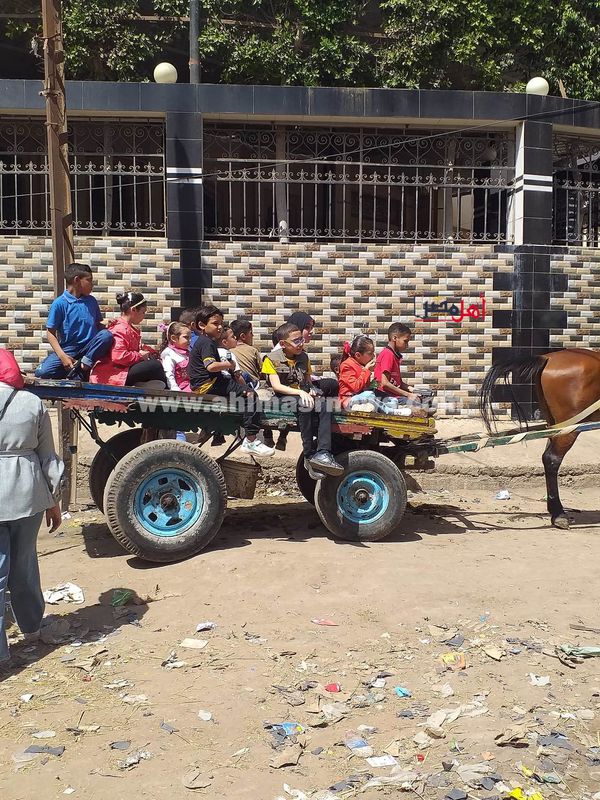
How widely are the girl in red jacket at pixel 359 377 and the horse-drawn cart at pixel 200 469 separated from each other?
0.93ft

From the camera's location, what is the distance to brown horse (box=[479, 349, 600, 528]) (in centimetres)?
740

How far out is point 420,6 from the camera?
42.9 ft

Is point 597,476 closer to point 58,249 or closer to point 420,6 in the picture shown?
point 58,249

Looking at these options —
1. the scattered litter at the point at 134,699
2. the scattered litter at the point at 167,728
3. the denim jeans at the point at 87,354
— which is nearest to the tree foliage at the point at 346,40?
the denim jeans at the point at 87,354

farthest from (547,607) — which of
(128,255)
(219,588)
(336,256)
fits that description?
(128,255)

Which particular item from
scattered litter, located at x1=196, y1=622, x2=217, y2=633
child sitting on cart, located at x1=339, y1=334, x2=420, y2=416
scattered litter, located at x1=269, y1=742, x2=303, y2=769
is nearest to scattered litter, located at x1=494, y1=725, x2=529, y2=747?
scattered litter, located at x1=269, y1=742, x2=303, y2=769

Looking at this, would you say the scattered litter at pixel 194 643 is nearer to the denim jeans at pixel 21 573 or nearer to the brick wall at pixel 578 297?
the denim jeans at pixel 21 573

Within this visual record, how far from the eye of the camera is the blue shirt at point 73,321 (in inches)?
245

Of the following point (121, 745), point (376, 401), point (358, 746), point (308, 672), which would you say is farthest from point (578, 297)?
point (121, 745)

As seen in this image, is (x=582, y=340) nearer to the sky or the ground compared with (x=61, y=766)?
nearer to the sky

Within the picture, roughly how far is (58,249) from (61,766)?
5.05 meters

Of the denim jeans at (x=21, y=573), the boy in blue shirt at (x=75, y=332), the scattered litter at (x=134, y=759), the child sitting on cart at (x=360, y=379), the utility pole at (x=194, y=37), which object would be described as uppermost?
the utility pole at (x=194, y=37)

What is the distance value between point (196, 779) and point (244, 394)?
3.50m

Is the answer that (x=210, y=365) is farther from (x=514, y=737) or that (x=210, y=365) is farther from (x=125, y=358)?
(x=514, y=737)
